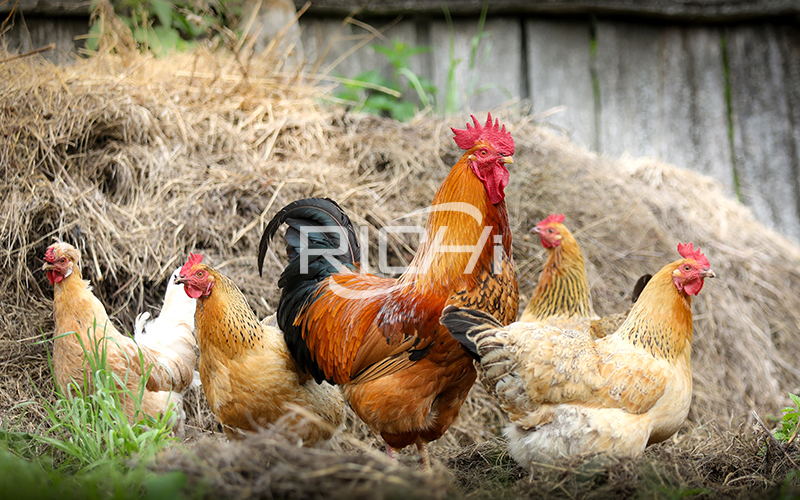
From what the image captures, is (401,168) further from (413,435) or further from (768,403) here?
(768,403)

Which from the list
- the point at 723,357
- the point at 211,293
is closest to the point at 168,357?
the point at 211,293

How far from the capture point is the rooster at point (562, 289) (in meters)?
3.46

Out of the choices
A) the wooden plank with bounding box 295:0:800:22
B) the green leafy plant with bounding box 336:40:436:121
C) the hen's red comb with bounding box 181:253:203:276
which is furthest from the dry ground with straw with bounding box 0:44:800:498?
the wooden plank with bounding box 295:0:800:22

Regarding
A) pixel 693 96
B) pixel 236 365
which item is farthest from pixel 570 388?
pixel 693 96

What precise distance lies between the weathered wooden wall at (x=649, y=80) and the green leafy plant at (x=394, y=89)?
0.71 ft

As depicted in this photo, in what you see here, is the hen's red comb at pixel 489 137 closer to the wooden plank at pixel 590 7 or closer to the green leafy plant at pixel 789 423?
the green leafy plant at pixel 789 423

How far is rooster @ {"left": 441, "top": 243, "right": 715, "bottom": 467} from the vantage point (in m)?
2.50

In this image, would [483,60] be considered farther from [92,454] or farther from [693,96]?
[92,454]

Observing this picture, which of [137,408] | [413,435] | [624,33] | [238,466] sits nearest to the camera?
[238,466]

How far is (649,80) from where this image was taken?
231 inches

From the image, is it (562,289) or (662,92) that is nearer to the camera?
(562,289)

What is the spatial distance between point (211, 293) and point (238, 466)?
1368 mm

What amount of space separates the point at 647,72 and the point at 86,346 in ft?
18.5

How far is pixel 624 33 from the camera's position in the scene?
5.81m
